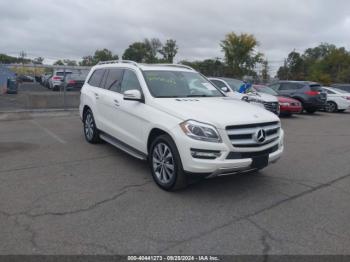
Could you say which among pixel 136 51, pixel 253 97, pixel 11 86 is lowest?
pixel 11 86

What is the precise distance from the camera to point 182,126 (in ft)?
14.5

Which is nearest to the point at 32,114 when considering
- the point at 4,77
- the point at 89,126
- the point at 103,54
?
the point at 89,126

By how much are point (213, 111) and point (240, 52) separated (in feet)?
138

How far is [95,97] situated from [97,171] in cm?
201

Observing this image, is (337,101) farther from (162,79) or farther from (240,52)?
(240,52)

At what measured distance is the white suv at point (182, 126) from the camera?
4.31m

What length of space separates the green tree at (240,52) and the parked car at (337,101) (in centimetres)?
2569

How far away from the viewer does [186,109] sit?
4668 mm

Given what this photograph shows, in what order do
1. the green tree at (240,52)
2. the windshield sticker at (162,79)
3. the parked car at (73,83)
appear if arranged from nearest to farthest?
the windshield sticker at (162,79) < the parked car at (73,83) < the green tree at (240,52)

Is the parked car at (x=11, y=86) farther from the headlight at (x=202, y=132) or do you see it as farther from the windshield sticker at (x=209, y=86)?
the headlight at (x=202, y=132)

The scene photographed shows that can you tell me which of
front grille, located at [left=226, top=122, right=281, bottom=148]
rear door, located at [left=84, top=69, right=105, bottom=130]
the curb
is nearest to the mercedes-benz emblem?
front grille, located at [left=226, top=122, right=281, bottom=148]

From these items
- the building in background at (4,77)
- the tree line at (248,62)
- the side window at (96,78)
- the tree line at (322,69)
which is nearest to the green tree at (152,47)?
the tree line at (248,62)

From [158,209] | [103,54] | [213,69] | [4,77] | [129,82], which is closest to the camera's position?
[158,209]

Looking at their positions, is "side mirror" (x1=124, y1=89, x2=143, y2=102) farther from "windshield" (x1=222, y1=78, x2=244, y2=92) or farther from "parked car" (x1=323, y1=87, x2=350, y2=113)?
"parked car" (x1=323, y1=87, x2=350, y2=113)
